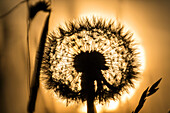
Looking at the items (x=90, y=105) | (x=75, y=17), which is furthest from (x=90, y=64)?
(x=75, y=17)

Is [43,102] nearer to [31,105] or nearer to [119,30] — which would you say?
[31,105]

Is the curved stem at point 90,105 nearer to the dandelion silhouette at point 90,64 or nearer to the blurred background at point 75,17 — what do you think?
the dandelion silhouette at point 90,64

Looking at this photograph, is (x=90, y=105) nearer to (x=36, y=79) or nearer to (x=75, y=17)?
(x=36, y=79)

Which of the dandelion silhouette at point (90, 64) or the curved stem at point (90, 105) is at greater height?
the dandelion silhouette at point (90, 64)

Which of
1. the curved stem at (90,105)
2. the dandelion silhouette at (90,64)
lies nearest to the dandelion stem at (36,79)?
the dandelion silhouette at (90,64)

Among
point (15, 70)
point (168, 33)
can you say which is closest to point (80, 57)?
point (15, 70)

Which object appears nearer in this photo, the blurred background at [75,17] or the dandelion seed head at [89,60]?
the dandelion seed head at [89,60]

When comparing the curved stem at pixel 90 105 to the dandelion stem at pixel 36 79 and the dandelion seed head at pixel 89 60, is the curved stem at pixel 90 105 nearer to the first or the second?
the dandelion seed head at pixel 89 60
